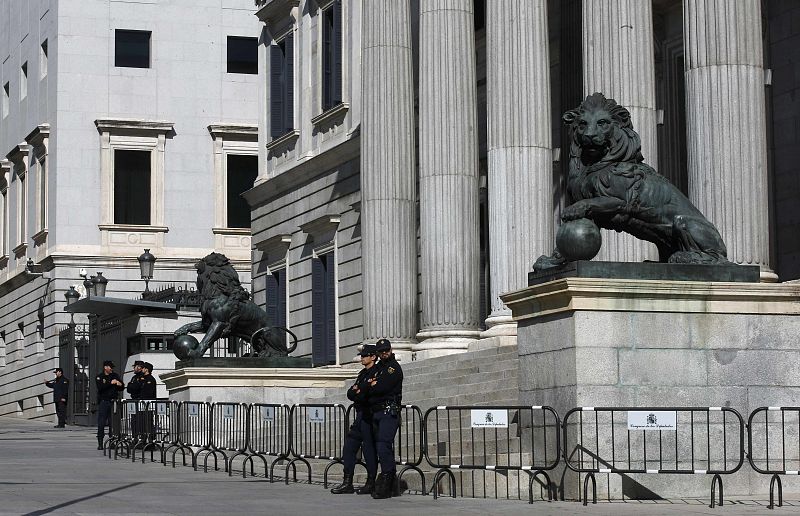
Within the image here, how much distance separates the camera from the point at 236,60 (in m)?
63.9

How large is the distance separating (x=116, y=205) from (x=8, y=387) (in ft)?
36.7

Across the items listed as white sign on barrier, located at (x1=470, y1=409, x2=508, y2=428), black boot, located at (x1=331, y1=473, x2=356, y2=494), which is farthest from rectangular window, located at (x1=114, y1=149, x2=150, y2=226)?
white sign on barrier, located at (x1=470, y1=409, x2=508, y2=428)

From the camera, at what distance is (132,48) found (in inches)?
2468

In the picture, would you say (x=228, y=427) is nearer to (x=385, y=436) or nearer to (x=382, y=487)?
(x=385, y=436)

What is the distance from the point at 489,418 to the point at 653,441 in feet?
5.94

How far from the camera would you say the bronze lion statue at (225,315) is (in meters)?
32.2

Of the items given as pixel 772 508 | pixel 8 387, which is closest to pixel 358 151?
pixel 772 508

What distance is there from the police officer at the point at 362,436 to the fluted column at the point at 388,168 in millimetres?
13195

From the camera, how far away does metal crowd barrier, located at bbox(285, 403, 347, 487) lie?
22.1m

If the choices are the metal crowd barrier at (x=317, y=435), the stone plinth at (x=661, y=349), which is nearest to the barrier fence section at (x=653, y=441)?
the stone plinth at (x=661, y=349)

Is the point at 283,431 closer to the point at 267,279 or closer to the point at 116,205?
the point at 267,279

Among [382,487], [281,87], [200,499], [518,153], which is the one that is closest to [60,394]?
[281,87]

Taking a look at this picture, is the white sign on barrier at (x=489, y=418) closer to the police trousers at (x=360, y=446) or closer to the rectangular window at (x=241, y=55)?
the police trousers at (x=360, y=446)

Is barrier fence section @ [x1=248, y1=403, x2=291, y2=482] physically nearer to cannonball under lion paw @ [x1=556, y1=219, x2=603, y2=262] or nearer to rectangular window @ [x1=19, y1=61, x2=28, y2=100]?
cannonball under lion paw @ [x1=556, y1=219, x2=603, y2=262]
